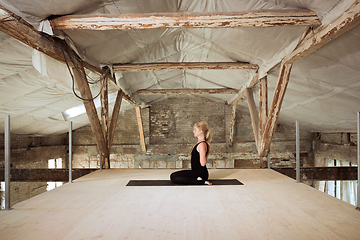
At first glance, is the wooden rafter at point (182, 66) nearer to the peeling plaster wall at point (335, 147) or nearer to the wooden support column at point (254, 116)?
the wooden support column at point (254, 116)

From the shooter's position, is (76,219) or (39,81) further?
(39,81)

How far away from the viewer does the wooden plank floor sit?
1886 mm

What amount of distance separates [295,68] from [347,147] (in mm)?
4800

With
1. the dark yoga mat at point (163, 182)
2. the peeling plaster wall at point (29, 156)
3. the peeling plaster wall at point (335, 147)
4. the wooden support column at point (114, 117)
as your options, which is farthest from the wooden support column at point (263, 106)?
the peeling plaster wall at point (29, 156)

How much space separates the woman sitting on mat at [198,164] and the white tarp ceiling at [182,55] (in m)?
1.70

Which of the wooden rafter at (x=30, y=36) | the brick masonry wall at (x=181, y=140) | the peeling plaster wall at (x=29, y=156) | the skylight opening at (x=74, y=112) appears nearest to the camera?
the wooden rafter at (x=30, y=36)

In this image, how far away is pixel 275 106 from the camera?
434cm

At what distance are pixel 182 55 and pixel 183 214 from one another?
4.06m

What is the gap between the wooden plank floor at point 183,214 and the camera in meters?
1.89

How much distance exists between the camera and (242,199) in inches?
108

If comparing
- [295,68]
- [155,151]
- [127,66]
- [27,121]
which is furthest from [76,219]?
[155,151]

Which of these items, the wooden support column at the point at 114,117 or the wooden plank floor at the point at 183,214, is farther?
the wooden support column at the point at 114,117

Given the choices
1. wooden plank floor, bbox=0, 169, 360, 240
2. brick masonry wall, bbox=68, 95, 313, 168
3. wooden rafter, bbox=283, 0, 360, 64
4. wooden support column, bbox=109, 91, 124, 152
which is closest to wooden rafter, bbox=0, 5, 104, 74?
wooden plank floor, bbox=0, 169, 360, 240

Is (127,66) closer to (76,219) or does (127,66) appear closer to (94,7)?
(94,7)
